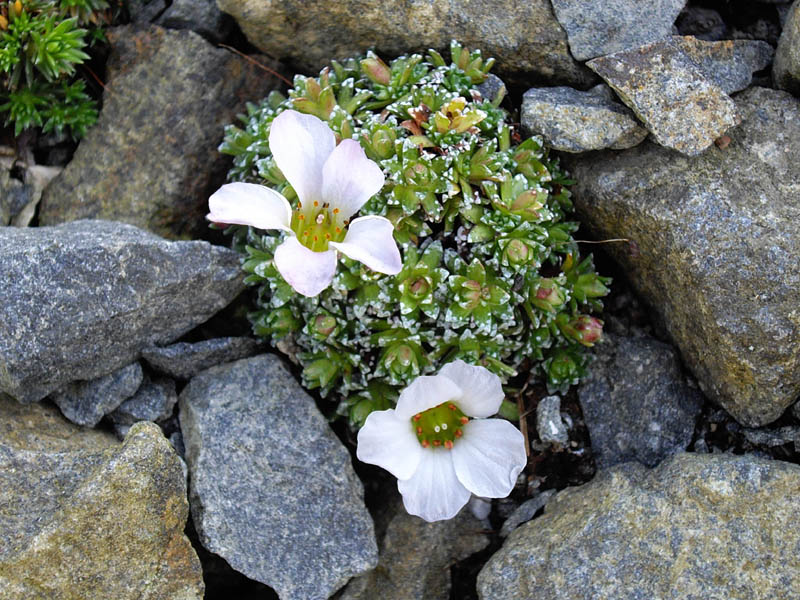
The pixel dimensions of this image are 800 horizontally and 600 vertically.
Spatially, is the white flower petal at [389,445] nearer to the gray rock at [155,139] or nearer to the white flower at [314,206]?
the white flower at [314,206]

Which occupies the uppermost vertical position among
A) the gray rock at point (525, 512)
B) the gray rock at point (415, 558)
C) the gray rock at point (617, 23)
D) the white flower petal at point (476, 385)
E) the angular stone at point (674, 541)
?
the gray rock at point (617, 23)

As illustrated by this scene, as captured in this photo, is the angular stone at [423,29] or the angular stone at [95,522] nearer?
the angular stone at [95,522]

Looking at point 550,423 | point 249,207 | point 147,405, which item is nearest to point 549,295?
point 550,423

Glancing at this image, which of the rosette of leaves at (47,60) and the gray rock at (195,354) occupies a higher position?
the rosette of leaves at (47,60)

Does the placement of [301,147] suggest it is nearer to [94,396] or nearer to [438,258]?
[438,258]

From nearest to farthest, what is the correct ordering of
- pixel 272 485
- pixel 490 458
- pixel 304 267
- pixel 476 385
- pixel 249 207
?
pixel 304 267 → pixel 249 207 → pixel 476 385 → pixel 490 458 → pixel 272 485

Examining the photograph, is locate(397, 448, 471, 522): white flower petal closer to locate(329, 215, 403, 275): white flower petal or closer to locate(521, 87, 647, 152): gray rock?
locate(329, 215, 403, 275): white flower petal

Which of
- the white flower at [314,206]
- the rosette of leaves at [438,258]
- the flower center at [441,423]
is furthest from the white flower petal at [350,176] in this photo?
the flower center at [441,423]
